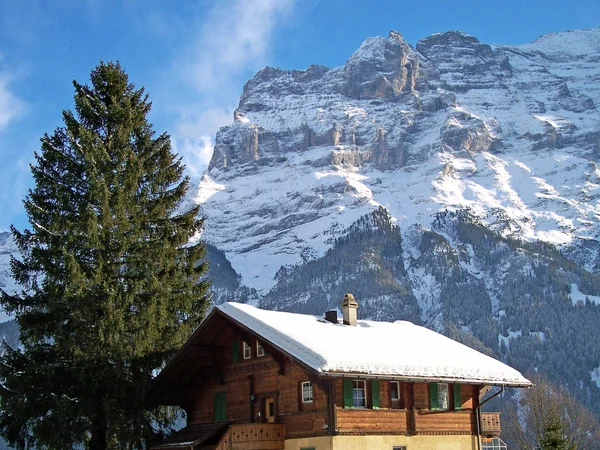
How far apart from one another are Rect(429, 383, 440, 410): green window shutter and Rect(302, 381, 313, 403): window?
5.69 m

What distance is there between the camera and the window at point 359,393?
1244 inches

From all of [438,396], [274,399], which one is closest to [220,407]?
[274,399]

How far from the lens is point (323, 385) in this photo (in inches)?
1198

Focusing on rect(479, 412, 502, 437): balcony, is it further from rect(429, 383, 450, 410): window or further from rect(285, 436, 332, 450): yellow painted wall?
rect(285, 436, 332, 450): yellow painted wall

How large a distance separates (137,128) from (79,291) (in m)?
8.86

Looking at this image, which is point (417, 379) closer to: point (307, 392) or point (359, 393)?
point (359, 393)

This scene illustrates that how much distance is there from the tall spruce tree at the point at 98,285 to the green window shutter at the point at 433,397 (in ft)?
34.8

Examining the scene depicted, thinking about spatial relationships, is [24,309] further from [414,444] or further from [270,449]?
[414,444]

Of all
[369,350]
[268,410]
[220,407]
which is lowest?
[268,410]

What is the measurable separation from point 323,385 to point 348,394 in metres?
1.26

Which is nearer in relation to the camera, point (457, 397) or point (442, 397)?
→ point (442, 397)

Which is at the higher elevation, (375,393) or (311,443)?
(375,393)

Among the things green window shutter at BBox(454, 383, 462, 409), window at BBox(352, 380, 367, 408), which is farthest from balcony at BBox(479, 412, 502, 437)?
window at BBox(352, 380, 367, 408)

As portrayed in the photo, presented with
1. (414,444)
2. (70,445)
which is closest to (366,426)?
(414,444)
